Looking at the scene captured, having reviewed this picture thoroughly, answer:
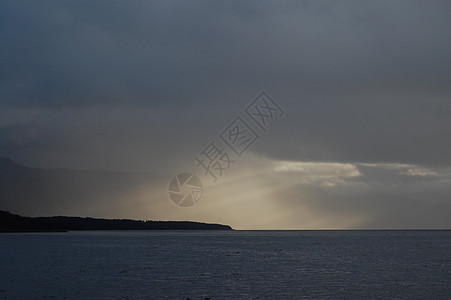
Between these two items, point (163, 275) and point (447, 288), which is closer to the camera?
point (447, 288)

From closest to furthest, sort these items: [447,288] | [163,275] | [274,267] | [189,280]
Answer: [447,288]
[189,280]
[163,275]
[274,267]

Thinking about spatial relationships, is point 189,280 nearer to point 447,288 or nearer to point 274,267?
point 274,267

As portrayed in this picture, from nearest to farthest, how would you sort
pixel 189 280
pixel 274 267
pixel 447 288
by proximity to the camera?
1. pixel 447 288
2. pixel 189 280
3. pixel 274 267

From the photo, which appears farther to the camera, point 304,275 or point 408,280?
point 304,275

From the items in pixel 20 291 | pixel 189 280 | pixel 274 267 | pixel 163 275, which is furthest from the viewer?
pixel 274 267

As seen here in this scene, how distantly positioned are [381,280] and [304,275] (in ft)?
32.4

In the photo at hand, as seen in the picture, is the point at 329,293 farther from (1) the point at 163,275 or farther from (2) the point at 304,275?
(1) the point at 163,275

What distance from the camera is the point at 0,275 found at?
2398 inches

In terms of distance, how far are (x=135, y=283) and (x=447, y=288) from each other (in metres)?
34.0

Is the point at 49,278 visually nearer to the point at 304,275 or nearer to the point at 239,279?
the point at 239,279

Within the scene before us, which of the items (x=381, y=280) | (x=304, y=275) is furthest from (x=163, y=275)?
(x=381, y=280)

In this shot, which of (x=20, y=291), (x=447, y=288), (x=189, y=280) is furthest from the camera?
(x=189, y=280)

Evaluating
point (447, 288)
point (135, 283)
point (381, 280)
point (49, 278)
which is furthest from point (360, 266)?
point (49, 278)

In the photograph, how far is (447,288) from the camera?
169 ft
